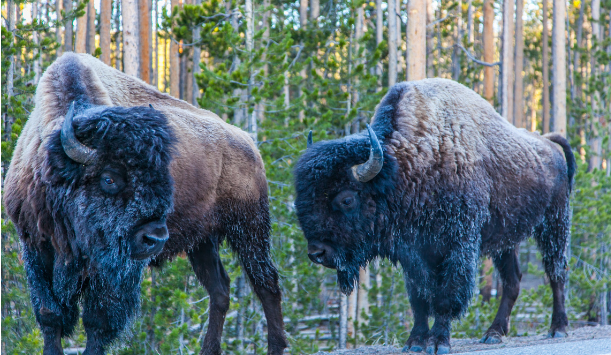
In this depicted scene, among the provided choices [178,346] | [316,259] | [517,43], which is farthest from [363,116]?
[517,43]

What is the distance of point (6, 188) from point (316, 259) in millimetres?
2438

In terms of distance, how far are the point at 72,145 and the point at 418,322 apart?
11.3 feet

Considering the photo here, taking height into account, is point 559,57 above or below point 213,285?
above

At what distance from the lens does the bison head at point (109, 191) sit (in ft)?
12.3

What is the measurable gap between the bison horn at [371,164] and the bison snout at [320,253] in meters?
0.66

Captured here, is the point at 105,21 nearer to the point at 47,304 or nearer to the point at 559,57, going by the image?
the point at 559,57

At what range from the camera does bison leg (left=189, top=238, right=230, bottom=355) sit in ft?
17.1

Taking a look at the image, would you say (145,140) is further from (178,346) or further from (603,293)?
(603,293)

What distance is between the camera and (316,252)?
15.0ft

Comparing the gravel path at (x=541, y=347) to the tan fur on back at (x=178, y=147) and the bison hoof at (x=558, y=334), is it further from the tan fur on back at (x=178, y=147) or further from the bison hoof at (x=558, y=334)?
the tan fur on back at (x=178, y=147)

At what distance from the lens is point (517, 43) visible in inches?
886

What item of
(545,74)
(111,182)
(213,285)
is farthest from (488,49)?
(111,182)

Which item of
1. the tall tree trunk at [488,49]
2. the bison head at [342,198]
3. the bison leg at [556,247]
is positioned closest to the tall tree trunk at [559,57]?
the tall tree trunk at [488,49]

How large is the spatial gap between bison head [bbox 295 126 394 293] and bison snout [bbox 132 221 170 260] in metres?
1.33
